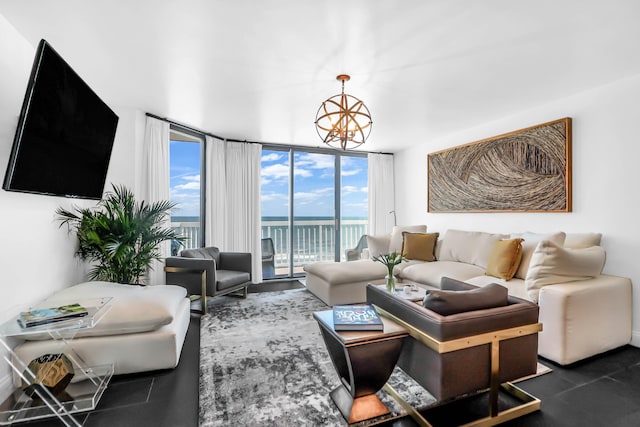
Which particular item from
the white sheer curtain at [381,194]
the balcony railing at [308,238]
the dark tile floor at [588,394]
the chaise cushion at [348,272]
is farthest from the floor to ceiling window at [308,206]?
the dark tile floor at [588,394]

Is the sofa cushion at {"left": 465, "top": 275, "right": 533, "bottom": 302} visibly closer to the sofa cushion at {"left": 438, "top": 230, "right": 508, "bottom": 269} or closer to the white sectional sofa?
the white sectional sofa

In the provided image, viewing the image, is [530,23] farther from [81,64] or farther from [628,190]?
[81,64]

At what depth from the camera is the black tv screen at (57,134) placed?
1747 millimetres

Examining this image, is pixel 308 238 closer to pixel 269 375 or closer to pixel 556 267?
pixel 269 375

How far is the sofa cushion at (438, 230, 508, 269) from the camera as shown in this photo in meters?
3.77

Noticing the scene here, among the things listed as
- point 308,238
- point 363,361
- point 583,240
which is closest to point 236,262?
point 308,238

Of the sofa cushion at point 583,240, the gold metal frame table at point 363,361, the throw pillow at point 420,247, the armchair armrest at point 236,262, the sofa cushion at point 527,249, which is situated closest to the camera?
the gold metal frame table at point 363,361

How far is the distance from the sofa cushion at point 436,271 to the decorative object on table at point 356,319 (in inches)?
76.7

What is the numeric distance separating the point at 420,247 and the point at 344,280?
4.51 ft

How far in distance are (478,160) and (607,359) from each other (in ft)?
8.57

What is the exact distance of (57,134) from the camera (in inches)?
80.6

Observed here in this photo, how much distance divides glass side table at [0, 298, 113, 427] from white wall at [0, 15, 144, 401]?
0.38 feet

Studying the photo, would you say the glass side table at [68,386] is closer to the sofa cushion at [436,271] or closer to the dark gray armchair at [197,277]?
the dark gray armchair at [197,277]

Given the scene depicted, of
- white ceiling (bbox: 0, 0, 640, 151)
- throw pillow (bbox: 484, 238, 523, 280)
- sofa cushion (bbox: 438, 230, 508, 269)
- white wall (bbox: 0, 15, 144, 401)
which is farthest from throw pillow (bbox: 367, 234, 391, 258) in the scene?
white wall (bbox: 0, 15, 144, 401)
